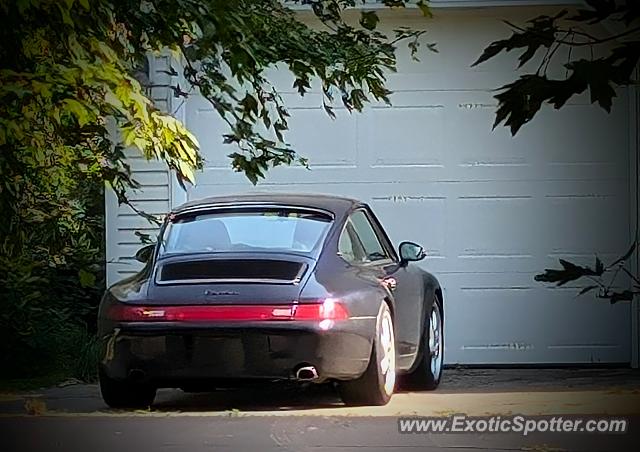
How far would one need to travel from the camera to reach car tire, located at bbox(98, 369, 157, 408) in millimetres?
5324

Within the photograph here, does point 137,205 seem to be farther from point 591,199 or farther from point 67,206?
point 591,199

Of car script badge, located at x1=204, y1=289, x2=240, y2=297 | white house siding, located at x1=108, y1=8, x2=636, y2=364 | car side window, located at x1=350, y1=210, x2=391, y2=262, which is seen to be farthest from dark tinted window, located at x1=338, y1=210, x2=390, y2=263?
white house siding, located at x1=108, y1=8, x2=636, y2=364

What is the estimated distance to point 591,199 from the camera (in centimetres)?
687

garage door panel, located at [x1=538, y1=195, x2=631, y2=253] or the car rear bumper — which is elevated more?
garage door panel, located at [x1=538, y1=195, x2=631, y2=253]

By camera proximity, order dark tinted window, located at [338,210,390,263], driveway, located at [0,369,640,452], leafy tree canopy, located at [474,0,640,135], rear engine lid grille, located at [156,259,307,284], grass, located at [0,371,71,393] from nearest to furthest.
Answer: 1. leafy tree canopy, located at [474,0,640,135]
2. driveway, located at [0,369,640,452]
3. rear engine lid grille, located at [156,259,307,284]
4. dark tinted window, located at [338,210,390,263]
5. grass, located at [0,371,71,393]

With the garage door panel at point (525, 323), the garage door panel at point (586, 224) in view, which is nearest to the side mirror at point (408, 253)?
the garage door panel at point (525, 323)

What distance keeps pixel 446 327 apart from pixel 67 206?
228 cm

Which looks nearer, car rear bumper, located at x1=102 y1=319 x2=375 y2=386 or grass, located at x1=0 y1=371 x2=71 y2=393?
car rear bumper, located at x1=102 y1=319 x2=375 y2=386

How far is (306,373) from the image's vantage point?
4973mm

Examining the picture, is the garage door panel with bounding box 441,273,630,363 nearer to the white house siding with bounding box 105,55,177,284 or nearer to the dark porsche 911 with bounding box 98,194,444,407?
the dark porsche 911 with bounding box 98,194,444,407

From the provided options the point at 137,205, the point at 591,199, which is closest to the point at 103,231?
the point at 137,205

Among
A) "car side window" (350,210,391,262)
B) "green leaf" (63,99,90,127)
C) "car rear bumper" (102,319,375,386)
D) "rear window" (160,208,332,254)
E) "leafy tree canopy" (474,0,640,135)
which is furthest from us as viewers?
"car side window" (350,210,391,262)

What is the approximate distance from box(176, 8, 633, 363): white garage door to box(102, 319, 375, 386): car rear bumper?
1899mm

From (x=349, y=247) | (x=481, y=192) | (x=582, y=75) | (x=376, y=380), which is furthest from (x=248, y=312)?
(x=582, y=75)
